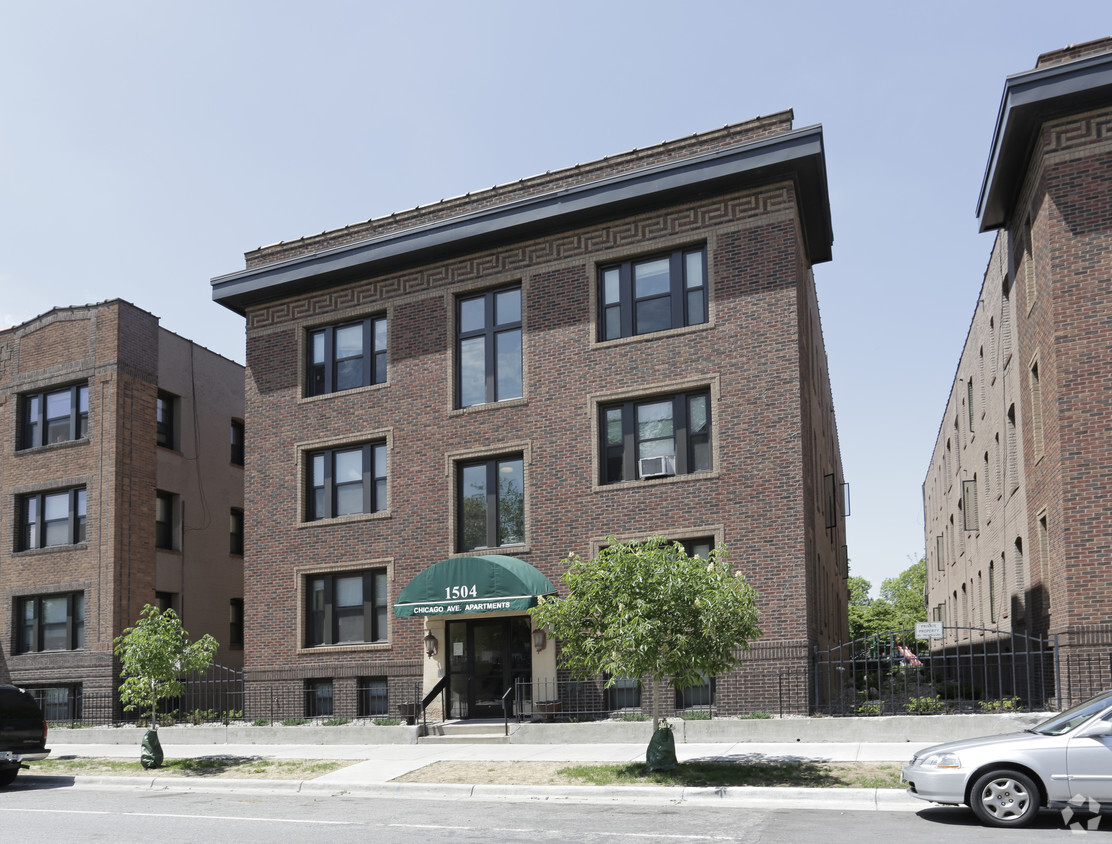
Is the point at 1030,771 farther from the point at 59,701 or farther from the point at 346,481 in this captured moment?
the point at 59,701

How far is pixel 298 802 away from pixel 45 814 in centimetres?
333

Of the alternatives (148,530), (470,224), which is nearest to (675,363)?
(470,224)

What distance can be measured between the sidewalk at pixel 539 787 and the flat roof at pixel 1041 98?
11229 mm

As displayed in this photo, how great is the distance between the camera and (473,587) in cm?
2233

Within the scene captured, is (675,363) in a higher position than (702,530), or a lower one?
higher

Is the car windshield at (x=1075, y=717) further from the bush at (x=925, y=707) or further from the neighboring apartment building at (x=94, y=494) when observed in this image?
the neighboring apartment building at (x=94, y=494)

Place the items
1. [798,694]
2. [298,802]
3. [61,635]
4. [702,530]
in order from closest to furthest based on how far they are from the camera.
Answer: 1. [298,802]
2. [798,694]
3. [702,530]
4. [61,635]

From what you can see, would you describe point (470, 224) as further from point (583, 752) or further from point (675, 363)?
point (583, 752)

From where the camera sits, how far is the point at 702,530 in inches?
863

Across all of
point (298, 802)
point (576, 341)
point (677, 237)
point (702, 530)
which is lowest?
point (298, 802)

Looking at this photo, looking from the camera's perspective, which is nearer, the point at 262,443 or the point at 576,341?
the point at 576,341

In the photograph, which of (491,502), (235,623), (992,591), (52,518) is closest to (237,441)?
(235,623)

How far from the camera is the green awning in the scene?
2191cm

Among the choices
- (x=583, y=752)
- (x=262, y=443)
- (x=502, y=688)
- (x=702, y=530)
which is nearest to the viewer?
(x=583, y=752)
